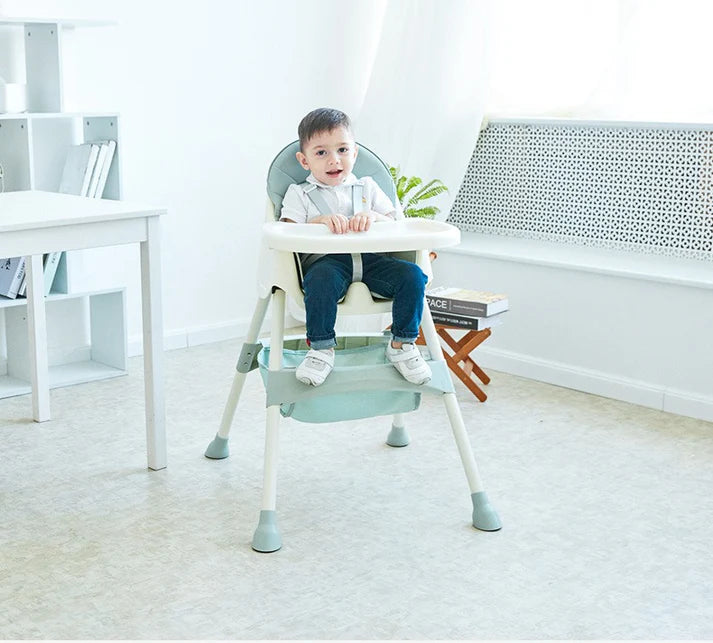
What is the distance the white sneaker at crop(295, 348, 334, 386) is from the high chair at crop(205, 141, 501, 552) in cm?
2

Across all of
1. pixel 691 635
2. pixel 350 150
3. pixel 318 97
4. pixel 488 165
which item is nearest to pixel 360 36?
pixel 318 97

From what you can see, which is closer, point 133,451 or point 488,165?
point 133,451

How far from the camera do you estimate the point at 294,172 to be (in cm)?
238

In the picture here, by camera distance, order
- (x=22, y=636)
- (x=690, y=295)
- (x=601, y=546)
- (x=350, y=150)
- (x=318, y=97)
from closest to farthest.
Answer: (x=22, y=636)
(x=601, y=546)
(x=350, y=150)
(x=690, y=295)
(x=318, y=97)

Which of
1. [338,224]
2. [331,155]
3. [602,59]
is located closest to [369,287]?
[338,224]

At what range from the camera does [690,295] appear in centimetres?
296

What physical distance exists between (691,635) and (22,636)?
115cm

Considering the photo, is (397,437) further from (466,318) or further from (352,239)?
(352,239)

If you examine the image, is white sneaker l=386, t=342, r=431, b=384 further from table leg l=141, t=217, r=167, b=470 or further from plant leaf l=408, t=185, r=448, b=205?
plant leaf l=408, t=185, r=448, b=205

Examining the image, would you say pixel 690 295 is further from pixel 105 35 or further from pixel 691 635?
pixel 105 35

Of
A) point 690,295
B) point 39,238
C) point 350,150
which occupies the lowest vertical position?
point 690,295

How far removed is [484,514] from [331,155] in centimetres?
87

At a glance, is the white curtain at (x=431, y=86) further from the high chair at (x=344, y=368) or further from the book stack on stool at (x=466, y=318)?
the high chair at (x=344, y=368)

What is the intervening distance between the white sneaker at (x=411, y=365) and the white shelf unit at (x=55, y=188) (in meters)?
1.39
